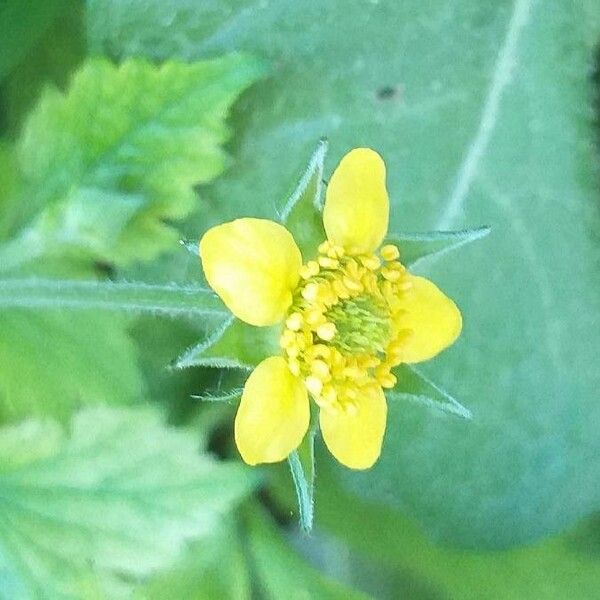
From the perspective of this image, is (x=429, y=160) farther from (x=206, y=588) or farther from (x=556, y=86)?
(x=206, y=588)

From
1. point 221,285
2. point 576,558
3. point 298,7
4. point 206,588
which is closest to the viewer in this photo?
point 221,285

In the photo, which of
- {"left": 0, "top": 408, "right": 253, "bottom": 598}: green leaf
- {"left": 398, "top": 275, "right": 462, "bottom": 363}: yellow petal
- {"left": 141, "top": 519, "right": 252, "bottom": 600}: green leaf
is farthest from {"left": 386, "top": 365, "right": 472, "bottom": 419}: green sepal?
{"left": 141, "top": 519, "right": 252, "bottom": 600}: green leaf

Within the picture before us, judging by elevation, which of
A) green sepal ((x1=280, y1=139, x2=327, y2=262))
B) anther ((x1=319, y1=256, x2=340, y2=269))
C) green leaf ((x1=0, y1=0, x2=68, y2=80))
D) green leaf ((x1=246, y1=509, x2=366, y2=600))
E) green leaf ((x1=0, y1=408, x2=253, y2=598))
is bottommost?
green leaf ((x1=246, y1=509, x2=366, y2=600))

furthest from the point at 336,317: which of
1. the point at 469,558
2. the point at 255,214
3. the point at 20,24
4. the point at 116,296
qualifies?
the point at 469,558

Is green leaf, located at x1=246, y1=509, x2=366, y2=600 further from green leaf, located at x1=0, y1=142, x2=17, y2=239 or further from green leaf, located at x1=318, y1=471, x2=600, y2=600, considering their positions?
green leaf, located at x1=0, y1=142, x2=17, y2=239

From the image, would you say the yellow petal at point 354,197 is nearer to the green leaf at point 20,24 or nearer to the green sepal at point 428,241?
the green sepal at point 428,241

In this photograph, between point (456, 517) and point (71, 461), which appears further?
point (456, 517)

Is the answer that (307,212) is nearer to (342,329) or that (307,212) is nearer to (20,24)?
(342,329)

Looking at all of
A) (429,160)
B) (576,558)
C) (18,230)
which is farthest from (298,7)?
(576,558)
